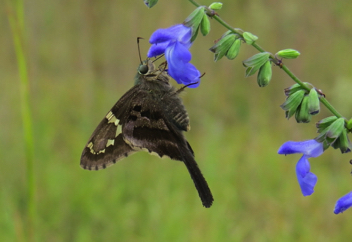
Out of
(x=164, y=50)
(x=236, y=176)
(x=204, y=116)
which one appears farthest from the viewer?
(x=204, y=116)

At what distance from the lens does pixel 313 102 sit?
131 centimetres

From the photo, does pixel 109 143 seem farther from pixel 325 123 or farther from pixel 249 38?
pixel 325 123

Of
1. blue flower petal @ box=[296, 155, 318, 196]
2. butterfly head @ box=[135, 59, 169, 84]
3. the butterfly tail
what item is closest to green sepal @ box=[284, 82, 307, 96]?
blue flower petal @ box=[296, 155, 318, 196]

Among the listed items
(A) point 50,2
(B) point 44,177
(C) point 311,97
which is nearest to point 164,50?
(C) point 311,97

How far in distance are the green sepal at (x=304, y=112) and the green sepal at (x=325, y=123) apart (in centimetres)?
4

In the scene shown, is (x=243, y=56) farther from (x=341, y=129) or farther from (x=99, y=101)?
(x=341, y=129)

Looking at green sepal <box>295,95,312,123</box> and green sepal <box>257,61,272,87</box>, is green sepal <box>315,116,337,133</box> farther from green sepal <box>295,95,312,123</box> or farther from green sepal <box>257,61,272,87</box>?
green sepal <box>257,61,272,87</box>

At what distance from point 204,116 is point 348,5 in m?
2.30

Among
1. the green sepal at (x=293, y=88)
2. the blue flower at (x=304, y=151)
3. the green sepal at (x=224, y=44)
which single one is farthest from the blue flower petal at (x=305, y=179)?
the green sepal at (x=224, y=44)

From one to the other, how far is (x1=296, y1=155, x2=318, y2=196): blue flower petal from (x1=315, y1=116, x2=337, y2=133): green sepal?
151 millimetres

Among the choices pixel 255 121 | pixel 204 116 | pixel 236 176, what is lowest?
pixel 236 176

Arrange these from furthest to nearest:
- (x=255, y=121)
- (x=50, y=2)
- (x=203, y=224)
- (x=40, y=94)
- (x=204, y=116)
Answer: (x=50, y=2), (x=40, y=94), (x=204, y=116), (x=255, y=121), (x=203, y=224)

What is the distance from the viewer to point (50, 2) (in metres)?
6.91

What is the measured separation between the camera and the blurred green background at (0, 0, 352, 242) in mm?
3338
